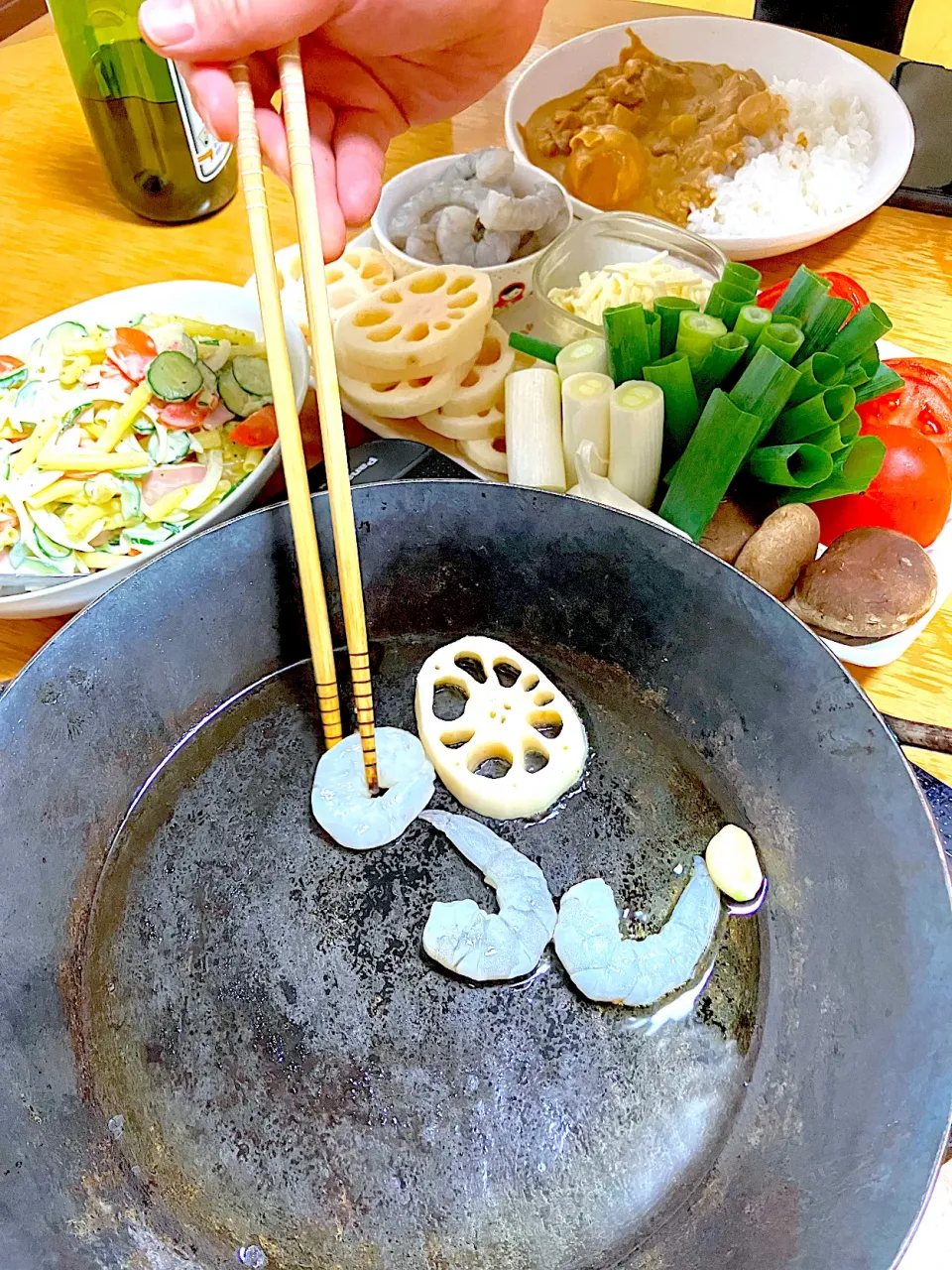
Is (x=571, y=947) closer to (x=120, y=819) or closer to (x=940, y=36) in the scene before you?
(x=120, y=819)

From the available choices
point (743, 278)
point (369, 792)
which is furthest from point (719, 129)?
point (369, 792)

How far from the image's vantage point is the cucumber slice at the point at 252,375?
1254 millimetres

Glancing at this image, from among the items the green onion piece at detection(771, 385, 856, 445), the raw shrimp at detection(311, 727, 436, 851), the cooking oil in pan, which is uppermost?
→ the green onion piece at detection(771, 385, 856, 445)

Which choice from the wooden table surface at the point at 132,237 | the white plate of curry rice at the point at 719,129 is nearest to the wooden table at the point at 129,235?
the wooden table surface at the point at 132,237

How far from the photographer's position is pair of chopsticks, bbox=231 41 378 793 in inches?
33.6

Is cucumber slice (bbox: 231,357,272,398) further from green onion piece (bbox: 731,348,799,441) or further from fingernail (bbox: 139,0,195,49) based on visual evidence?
green onion piece (bbox: 731,348,799,441)

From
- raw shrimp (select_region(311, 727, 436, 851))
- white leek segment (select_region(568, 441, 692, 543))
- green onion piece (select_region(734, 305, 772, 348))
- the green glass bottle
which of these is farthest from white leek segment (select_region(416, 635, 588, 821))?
the green glass bottle

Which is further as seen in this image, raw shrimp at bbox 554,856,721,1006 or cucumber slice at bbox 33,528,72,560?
cucumber slice at bbox 33,528,72,560

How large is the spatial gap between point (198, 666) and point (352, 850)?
10.0 inches

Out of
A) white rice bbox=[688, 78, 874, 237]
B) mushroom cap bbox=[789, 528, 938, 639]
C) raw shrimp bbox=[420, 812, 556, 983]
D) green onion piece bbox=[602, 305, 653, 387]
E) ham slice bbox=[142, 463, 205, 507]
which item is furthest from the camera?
white rice bbox=[688, 78, 874, 237]

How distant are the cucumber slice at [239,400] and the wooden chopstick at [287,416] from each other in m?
0.36

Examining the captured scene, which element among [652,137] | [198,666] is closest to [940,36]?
[652,137]

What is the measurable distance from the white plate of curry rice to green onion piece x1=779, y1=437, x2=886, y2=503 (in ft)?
1.70

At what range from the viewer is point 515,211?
4.33ft
